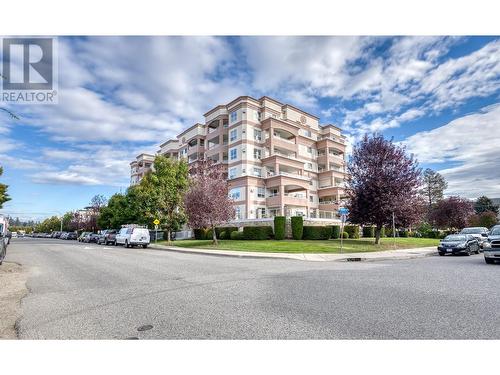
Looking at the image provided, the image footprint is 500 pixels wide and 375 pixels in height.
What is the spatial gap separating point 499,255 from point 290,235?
20.5 m

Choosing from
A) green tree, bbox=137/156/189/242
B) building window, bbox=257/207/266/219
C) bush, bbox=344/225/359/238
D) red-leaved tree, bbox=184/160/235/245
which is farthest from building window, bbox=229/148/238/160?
bush, bbox=344/225/359/238

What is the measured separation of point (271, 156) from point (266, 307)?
37600 millimetres

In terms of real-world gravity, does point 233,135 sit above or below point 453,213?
above

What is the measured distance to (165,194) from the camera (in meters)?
39.6

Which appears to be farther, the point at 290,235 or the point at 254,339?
the point at 290,235

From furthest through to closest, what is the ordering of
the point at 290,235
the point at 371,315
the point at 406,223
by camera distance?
the point at 290,235
the point at 406,223
the point at 371,315

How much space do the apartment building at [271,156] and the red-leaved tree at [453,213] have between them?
55.5ft

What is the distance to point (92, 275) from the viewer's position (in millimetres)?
11609

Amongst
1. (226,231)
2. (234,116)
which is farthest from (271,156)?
(226,231)

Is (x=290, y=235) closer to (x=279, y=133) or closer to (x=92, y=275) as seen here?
(x=279, y=133)

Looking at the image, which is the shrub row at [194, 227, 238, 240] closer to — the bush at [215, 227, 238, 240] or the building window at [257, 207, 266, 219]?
the bush at [215, 227, 238, 240]

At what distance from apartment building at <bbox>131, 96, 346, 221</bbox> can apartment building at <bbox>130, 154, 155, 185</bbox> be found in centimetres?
2416

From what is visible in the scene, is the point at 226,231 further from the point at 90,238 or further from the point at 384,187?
the point at 90,238
